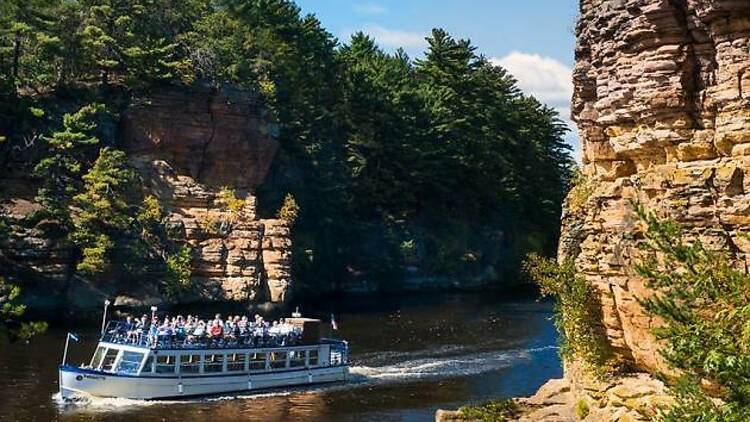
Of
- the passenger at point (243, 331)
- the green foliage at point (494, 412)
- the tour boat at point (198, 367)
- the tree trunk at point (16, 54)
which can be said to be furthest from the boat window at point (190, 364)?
the tree trunk at point (16, 54)

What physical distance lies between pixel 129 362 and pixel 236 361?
186 inches

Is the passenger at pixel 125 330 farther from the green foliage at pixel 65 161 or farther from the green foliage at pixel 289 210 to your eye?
the green foliage at pixel 289 210

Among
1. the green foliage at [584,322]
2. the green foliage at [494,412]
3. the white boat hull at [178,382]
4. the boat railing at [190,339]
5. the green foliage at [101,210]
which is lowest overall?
the white boat hull at [178,382]

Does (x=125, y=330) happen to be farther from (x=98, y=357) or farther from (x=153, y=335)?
(x=153, y=335)

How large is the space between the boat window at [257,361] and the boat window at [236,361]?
1.29 ft

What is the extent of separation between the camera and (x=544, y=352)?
4831cm

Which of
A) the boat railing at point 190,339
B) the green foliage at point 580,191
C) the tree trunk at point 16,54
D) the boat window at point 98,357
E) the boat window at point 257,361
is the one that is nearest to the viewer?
the green foliage at point 580,191

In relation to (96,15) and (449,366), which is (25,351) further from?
(96,15)

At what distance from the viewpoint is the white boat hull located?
3597cm

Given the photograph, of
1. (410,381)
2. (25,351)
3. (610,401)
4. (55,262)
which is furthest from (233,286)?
(610,401)

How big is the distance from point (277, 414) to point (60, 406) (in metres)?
8.30

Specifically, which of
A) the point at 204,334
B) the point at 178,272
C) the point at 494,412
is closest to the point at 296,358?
the point at 204,334

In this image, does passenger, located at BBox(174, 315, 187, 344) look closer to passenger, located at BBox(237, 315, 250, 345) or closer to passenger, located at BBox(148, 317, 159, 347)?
passenger, located at BBox(148, 317, 159, 347)

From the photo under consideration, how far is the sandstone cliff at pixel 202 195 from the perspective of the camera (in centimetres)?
5438
